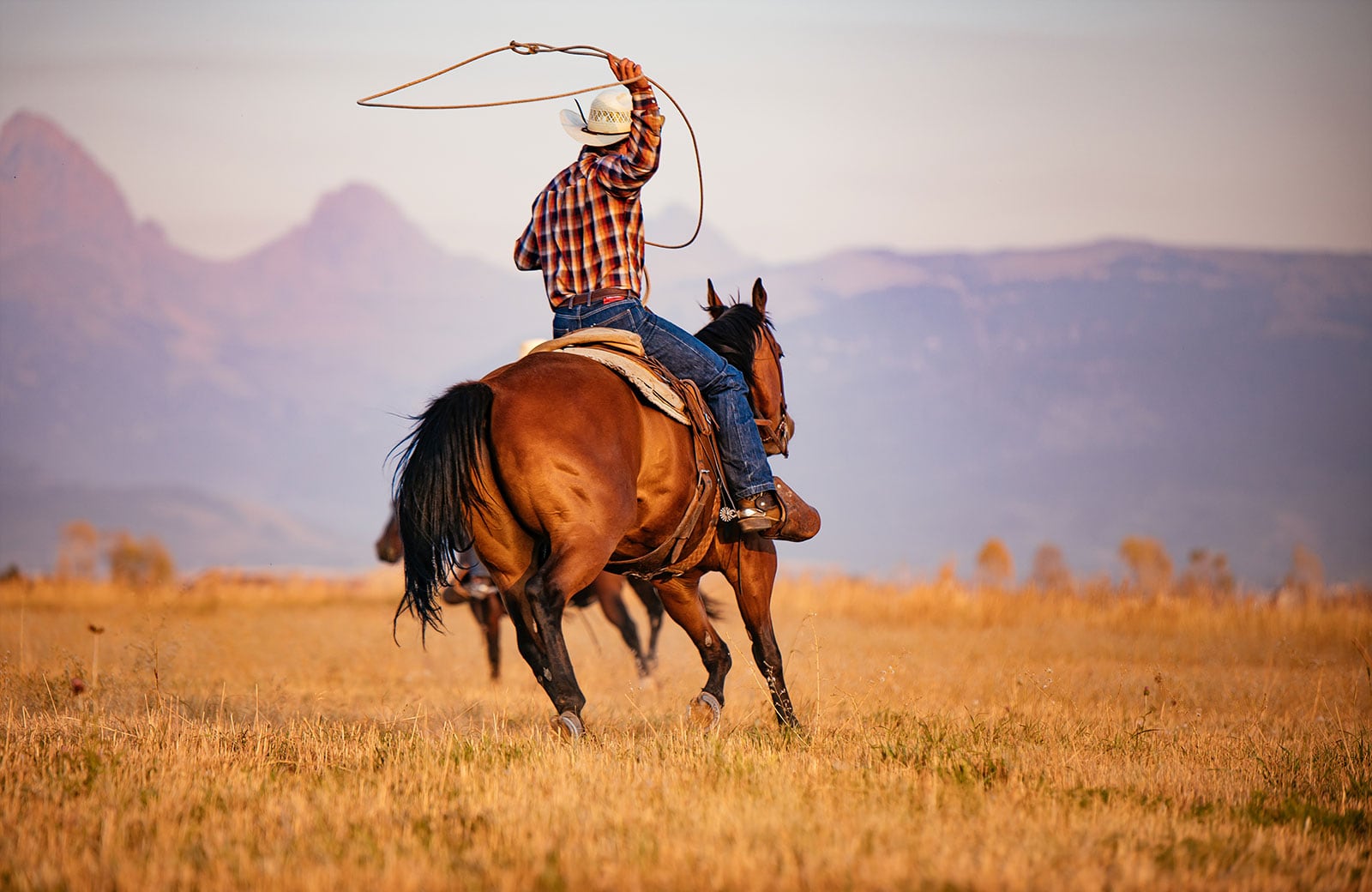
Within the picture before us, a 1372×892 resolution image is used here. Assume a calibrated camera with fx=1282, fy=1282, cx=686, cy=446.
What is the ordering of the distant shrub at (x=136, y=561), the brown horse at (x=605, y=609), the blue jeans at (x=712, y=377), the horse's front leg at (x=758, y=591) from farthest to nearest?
1. the distant shrub at (x=136, y=561)
2. the brown horse at (x=605, y=609)
3. the horse's front leg at (x=758, y=591)
4. the blue jeans at (x=712, y=377)

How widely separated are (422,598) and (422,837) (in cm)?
208

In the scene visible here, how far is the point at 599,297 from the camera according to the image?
663 centimetres

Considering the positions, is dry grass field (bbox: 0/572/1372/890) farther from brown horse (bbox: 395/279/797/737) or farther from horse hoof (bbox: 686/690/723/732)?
brown horse (bbox: 395/279/797/737)

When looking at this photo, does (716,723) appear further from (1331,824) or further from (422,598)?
(1331,824)

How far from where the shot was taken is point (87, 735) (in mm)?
5809

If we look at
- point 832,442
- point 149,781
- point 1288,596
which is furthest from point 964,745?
point 832,442

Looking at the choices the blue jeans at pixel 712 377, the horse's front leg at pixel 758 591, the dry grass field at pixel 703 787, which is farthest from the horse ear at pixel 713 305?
the dry grass field at pixel 703 787

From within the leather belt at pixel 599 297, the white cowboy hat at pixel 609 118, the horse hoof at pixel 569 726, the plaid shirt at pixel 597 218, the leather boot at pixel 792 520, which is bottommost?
the horse hoof at pixel 569 726

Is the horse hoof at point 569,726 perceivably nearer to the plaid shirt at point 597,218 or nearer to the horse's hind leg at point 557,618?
the horse's hind leg at point 557,618

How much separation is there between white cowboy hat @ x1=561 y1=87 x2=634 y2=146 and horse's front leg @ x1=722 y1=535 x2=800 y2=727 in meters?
2.29

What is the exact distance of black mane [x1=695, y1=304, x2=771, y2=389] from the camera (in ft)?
25.1

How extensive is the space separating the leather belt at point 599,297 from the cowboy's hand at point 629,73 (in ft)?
3.30

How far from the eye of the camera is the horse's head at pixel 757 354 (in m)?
7.67

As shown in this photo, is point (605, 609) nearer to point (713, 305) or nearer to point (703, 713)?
point (713, 305)
